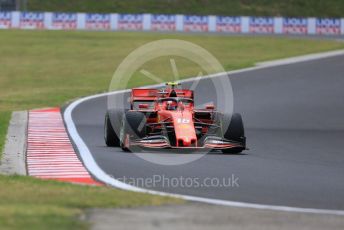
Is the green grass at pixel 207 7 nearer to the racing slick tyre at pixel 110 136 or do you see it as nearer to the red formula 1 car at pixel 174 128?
the racing slick tyre at pixel 110 136

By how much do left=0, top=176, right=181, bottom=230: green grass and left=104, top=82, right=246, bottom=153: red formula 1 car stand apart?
416cm

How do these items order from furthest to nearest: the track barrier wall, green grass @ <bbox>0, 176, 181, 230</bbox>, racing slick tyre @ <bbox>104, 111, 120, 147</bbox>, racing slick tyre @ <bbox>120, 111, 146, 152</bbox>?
the track barrier wall < racing slick tyre @ <bbox>104, 111, 120, 147</bbox> < racing slick tyre @ <bbox>120, 111, 146, 152</bbox> < green grass @ <bbox>0, 176, 181, 230</bbox>

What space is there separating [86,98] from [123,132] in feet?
40.6

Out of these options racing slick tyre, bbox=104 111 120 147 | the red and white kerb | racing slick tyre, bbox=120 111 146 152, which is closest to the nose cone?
racing slick tyre, bbox=120 111 146 152

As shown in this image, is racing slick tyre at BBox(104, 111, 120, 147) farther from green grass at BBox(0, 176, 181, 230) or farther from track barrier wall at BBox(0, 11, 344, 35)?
track barrier wall at BBox(0, 11, 344, 35)

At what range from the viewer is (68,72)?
39125mm

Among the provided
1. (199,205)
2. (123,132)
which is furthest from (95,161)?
(199,205)

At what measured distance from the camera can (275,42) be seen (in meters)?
53.3

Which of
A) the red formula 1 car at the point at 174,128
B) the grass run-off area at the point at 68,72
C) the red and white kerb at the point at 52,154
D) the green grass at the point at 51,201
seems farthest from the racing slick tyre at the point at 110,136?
the green grass at the point at 51,201

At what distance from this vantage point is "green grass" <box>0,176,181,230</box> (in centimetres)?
845

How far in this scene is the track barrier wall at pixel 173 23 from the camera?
6216 centimetres

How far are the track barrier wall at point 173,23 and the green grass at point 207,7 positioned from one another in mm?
12798

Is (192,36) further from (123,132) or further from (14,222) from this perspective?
(14,222)

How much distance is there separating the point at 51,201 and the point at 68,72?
2965 cm
